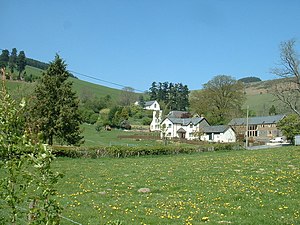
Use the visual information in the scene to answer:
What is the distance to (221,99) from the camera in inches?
3868

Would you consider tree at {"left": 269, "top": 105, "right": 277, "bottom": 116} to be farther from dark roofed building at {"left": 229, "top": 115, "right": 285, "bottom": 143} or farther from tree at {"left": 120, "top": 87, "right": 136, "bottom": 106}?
tree at {"left": 120, "top": 87, "right": 136, "bottom": 106}

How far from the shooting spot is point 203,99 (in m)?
101

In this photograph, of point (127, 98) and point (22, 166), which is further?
point (127, 98)

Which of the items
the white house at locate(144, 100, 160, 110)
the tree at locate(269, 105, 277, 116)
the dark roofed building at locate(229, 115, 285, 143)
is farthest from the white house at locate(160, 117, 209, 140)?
the tree at locate(269, 105, 277, 116)

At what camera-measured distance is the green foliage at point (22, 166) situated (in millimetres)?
3512

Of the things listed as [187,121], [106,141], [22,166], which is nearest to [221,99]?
[187,121]

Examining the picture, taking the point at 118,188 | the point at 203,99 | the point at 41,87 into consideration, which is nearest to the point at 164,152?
the point at 41,87

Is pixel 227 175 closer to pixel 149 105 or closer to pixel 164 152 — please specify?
pixel 164 152

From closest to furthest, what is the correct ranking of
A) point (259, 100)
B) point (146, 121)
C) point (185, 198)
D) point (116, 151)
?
1. point (185, 198)
2. point (116, 151)
3. point (146, 121)
4. point (259, 100)

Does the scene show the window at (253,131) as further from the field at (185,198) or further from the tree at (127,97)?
the field at (185,198)

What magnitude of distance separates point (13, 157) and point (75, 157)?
113ft

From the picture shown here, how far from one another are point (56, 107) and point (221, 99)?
6472 cm

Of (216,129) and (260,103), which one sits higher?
(260,103)

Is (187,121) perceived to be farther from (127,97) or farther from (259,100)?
(259,100)
